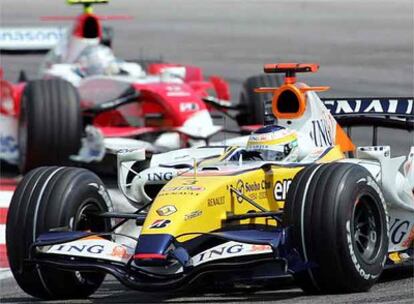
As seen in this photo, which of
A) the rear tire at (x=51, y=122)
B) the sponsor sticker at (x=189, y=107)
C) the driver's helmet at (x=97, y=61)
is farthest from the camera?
the driver's helmet at (x=97, y=61)

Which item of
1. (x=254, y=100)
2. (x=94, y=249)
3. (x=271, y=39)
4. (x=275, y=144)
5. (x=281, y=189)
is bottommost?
(x=271, y=39)

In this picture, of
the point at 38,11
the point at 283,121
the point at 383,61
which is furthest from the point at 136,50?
the point at 283,121

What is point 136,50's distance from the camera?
3047 centimetres

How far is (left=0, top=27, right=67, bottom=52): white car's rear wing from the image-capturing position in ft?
72.4

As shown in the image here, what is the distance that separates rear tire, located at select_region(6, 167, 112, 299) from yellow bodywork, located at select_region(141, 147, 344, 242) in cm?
63

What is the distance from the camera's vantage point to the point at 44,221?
9.45 m

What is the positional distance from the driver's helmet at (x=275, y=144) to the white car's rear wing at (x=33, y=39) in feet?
39.0

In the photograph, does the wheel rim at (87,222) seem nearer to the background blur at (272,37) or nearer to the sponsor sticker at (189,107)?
the sponsor sticker at (189,107)

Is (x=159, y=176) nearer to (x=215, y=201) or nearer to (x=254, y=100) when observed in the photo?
(x=215, y=201)

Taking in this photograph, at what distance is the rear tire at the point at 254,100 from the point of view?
669 inches

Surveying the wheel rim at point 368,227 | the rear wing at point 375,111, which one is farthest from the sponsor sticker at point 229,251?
the rear wing at point 375,111

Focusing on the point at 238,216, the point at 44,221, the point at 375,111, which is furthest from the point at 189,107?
the point at 238,216

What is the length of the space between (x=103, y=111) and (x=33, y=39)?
6.21 m

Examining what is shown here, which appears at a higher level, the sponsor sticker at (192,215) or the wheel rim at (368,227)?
the sponsor sticker at (192,215)
